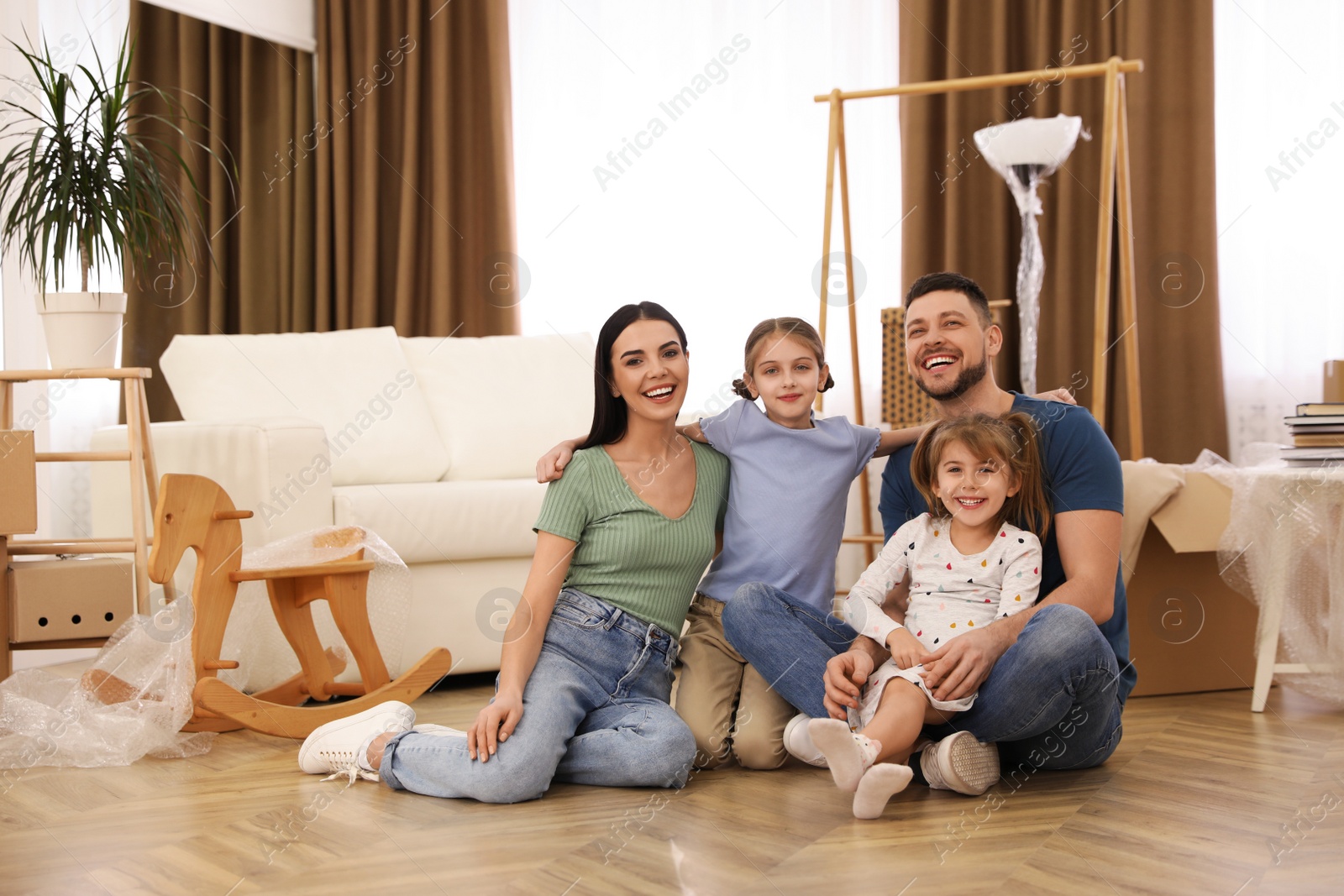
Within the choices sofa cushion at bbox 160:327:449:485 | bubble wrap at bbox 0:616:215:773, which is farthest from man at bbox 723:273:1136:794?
sofa cushion at bbox 160:327:449:485

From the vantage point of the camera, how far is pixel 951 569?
1704mm

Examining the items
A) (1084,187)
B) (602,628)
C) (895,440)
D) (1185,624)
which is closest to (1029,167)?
(1084,187)

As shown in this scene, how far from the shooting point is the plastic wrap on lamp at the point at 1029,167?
117 inches

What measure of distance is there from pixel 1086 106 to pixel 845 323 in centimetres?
93

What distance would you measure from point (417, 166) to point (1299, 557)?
120 inches

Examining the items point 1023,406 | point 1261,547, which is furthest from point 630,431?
point 1261,547

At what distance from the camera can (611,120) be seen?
3.97 m

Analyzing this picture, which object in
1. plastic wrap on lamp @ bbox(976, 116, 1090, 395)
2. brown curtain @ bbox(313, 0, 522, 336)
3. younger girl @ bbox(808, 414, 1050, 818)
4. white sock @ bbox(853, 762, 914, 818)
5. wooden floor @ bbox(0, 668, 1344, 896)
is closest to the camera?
wooden floor @ bbox(0, 668, 1344, 896)

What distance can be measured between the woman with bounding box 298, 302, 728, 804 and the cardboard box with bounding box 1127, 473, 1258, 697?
966mm

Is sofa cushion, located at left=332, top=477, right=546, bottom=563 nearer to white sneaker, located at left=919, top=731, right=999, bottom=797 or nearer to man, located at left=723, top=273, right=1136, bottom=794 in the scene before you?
man, located at left=723, top=273, right=1136, bottom=794

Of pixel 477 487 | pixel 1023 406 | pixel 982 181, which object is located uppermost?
pixel 982 181

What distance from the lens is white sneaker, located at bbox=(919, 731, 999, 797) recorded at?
160 cm

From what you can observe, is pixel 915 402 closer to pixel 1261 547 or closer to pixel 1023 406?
pixel 1261 547

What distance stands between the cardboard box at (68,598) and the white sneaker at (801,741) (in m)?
1.36
